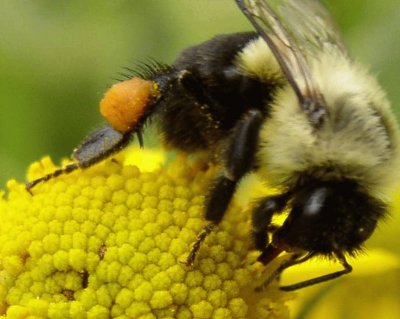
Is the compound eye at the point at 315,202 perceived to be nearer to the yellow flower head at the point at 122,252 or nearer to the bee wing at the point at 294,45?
the bee wing at the point at 294,45

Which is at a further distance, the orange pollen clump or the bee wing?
the orange pollen clump

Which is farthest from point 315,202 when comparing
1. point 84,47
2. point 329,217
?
point 84,47

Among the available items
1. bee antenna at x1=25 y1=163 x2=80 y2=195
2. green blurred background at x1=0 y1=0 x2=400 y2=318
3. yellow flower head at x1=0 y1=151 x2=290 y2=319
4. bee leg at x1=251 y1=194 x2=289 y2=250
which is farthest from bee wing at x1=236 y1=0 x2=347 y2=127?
green blurred background at x1=0 y1=0 x2=400 y2=318

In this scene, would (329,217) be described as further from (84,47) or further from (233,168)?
(84,47)

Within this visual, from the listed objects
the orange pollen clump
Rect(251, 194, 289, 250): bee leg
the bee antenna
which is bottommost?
Rect(251, 194, 289, 250): bee leg

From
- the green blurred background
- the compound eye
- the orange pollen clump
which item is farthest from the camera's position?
the green blurred background

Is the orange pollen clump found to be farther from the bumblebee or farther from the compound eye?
the compound eye

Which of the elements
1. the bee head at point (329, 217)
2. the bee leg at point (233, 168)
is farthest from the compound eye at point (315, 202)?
the bee leg at point (233, 168)
